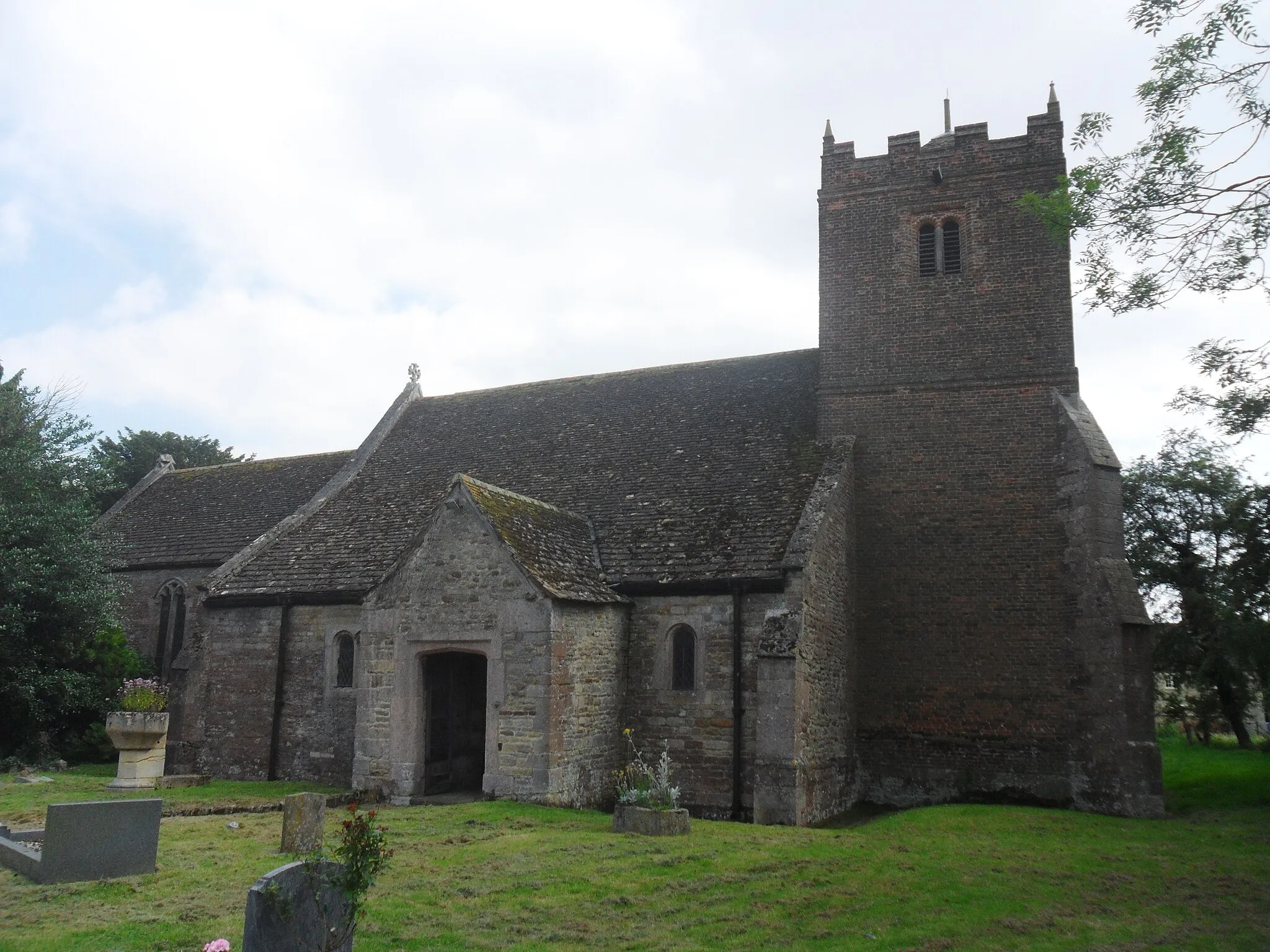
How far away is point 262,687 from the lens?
20969 mm

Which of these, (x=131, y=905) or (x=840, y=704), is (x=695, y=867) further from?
(x=840, y=704)

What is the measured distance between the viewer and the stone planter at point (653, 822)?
13508 millimetres

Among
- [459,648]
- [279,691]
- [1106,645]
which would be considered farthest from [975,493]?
[279,691]

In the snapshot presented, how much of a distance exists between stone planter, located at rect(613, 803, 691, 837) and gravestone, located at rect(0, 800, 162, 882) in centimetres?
622

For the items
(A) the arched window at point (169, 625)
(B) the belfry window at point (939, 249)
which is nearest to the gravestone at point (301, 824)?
(A) the arched window at point (169, 625)

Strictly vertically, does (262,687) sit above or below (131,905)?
above

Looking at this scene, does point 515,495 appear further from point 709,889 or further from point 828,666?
point 709,889

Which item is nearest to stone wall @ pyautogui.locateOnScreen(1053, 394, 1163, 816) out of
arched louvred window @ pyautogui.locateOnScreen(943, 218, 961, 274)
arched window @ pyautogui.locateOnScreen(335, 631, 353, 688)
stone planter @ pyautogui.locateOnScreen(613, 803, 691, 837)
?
arched louvred window @ pyautogui.locateOnScreen(943, 218, 961, 274)

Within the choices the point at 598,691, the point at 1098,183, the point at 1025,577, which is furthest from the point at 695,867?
the point at 1025,577

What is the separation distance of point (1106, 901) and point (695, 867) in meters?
4.67

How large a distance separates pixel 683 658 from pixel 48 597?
15.9 metres

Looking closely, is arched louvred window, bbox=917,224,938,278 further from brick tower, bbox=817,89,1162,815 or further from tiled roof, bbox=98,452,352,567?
tiled roof, bbox=98,452,352,567

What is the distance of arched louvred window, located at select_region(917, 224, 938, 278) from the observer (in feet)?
72.1

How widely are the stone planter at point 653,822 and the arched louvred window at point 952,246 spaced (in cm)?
1430
